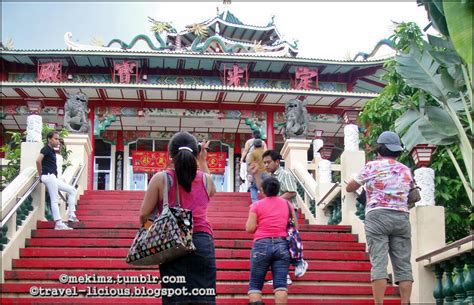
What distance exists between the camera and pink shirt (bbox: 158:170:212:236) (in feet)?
17.8

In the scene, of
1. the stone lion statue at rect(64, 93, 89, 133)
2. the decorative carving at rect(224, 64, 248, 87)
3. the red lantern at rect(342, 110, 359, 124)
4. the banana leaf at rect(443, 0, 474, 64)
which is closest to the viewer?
the banana leaf at rect(443, 0, 474, 64)

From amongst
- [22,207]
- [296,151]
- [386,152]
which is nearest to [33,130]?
[22,207]

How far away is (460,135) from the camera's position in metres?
7.93

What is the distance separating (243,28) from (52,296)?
76.2ft

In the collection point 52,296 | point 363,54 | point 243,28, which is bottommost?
point 52,296

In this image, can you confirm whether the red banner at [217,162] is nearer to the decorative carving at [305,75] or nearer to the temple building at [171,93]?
the temple building at [171,93]

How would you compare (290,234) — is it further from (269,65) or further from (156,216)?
(269,65)

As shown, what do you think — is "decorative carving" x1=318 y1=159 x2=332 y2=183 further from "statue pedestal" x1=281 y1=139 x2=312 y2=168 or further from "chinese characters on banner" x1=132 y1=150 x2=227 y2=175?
"chinese characters on banner" x1=132 y1=150 x2=227 y2=175

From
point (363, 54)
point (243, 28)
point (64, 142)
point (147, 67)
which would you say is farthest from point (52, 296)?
point (243, 28)

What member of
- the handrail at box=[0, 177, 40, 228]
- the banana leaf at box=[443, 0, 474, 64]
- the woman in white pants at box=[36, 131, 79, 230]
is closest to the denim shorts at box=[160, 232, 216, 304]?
the banana leaf at box=[443, 0, 474, 64]

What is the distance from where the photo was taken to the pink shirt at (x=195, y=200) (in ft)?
17.8

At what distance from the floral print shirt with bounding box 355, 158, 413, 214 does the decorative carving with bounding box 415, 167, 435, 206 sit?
1.30 meters

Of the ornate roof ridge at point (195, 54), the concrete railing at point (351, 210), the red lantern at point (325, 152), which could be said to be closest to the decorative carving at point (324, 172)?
the concrete railing at point (351, 210)

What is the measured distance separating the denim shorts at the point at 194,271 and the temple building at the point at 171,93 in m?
17.0
